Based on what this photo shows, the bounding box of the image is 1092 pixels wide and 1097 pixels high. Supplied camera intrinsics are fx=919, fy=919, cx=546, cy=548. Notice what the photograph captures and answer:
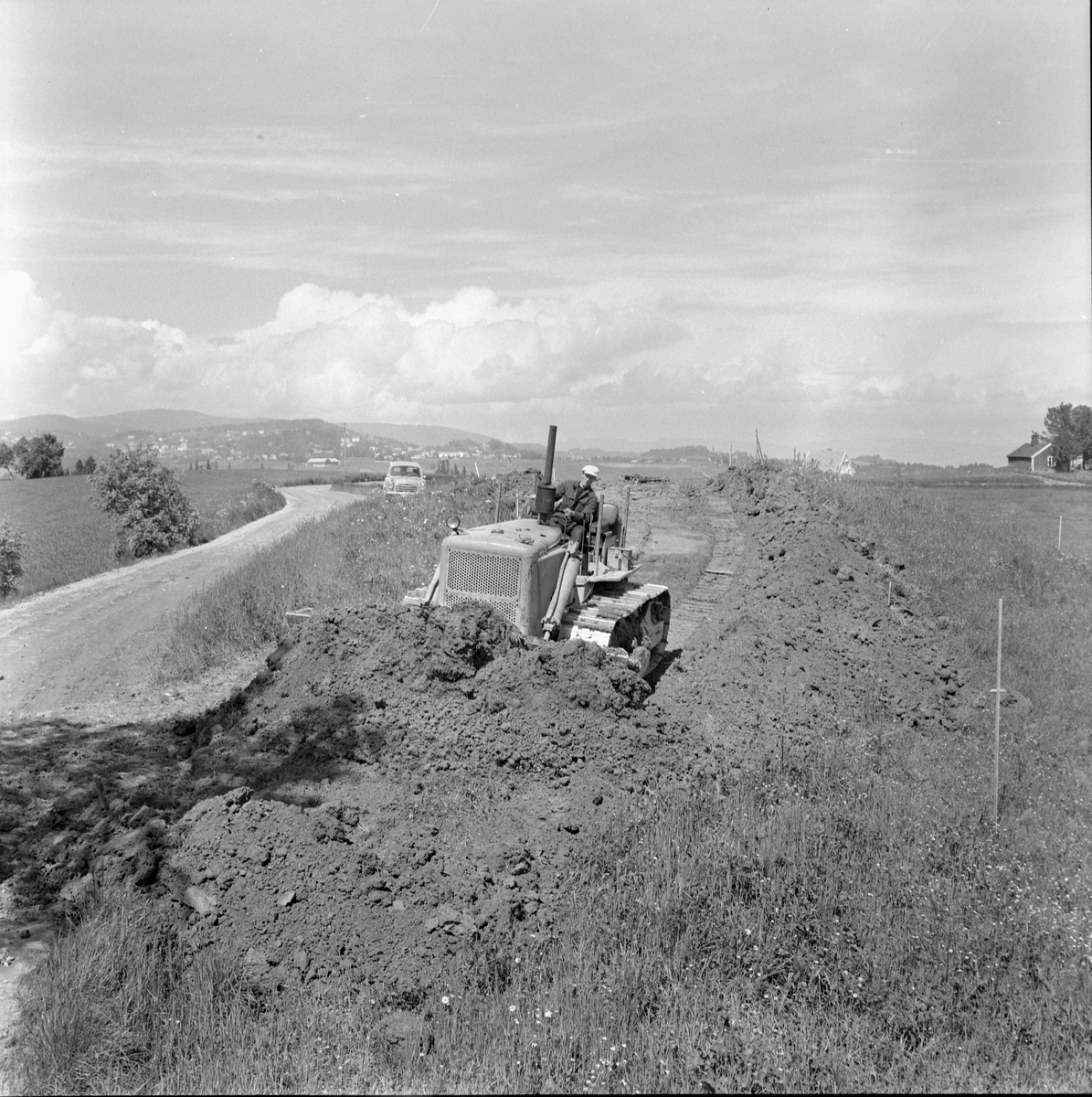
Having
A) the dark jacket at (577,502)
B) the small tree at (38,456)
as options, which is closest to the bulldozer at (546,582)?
the dark jacket at (577,502)

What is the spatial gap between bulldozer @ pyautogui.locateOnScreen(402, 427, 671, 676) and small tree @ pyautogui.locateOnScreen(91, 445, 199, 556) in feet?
70.8

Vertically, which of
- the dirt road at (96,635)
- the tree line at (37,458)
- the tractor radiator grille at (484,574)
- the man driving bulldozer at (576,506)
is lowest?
the dirt road at (96,635)

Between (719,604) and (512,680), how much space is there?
8.93m

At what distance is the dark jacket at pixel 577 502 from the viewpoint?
12.2 meters

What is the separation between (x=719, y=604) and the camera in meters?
17.6

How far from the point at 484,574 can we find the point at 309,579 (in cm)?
886

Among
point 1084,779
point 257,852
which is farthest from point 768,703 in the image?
point 257,852

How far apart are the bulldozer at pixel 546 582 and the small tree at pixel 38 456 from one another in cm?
7075

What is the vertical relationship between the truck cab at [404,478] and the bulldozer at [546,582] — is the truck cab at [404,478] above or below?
above

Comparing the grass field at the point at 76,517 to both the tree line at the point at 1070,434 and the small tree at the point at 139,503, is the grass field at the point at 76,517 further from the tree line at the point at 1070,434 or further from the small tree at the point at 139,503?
the tree line at the point at 1070,434

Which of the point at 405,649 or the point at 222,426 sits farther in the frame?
the point at 222,426

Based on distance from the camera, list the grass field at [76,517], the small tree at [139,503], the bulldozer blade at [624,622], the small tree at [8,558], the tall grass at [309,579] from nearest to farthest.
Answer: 1. the bulldozer blade at [624,622]
2. the tall grass at [309,579]
3. the small tree at [8,558]
4. the grass field at [76,517]
5. the small tree at [139,503]

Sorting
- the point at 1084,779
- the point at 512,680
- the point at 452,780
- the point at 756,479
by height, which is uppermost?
the point at 756,479

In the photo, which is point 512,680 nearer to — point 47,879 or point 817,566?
point 47,879
